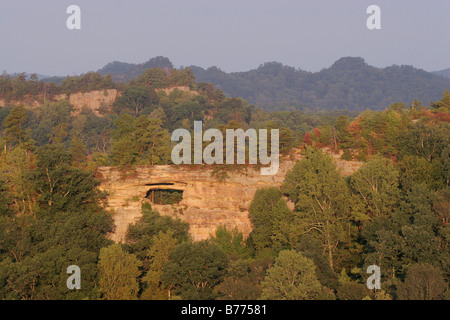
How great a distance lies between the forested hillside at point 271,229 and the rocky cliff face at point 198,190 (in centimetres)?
Result: 85

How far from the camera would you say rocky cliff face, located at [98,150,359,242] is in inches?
1181

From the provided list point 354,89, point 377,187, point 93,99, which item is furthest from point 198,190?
point 354,89

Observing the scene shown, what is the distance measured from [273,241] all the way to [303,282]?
8.32 meters

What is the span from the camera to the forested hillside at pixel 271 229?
19797mm

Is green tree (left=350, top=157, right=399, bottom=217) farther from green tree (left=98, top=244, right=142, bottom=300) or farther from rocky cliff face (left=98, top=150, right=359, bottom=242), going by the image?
green tree (left=98, top=244, right=142, bottom=300)

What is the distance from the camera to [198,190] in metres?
31.1

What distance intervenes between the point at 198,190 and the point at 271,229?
596 centimetres

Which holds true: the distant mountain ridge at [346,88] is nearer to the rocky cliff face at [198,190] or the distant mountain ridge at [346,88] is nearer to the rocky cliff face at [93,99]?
the rocky cliff face at [93,99]

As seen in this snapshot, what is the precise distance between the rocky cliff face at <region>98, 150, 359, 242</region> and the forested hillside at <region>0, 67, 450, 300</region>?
852 millimetres

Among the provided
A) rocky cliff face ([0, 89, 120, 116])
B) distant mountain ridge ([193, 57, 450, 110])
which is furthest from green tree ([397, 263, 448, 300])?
distant mountain ridge ([193, 57, 450, 110])

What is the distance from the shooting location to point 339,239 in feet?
81.4

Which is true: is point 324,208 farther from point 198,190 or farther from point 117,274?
point 117,274
